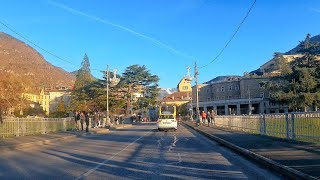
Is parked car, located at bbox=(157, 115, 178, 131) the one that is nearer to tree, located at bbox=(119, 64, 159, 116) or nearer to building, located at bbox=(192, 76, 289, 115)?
tree, located at bbox=(119, 64, 159, 116)

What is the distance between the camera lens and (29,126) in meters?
31.7

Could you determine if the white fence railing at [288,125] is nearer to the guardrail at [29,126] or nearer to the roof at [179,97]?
the guardrail at [29,126]

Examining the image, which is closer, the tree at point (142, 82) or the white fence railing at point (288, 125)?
the white fence railing at point (288, 125)

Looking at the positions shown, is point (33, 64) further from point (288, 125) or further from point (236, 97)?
point (288, 125)

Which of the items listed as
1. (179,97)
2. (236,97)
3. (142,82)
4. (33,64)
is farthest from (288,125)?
(179,97)

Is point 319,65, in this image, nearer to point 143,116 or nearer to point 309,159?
point 143,116

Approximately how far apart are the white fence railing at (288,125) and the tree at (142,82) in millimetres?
72622

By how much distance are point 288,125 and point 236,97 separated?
127 m

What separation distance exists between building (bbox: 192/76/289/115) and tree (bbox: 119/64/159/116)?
30750 millimetres

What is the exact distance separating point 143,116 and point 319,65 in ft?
169

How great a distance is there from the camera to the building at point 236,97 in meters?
134

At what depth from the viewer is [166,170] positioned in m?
12.2

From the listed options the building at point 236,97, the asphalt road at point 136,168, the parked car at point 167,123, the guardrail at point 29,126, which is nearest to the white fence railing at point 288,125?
the asphalt road at point 136,168

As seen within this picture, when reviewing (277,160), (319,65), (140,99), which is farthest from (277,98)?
(277,160)
